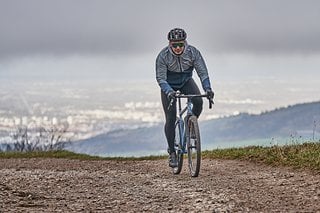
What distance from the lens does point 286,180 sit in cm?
1166

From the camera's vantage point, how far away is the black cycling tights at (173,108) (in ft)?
44.0

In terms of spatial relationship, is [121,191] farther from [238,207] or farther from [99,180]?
[238,207]

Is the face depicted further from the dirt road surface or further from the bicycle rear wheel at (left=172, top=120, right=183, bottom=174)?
the dirt road surface

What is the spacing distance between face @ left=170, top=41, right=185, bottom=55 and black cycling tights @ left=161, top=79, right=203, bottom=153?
0.84 meters

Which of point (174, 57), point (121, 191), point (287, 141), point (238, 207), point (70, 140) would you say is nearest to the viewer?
point (238, 207)

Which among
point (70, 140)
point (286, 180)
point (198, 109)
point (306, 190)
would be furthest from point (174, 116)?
point (70, 140)

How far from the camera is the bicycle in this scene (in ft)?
41.8

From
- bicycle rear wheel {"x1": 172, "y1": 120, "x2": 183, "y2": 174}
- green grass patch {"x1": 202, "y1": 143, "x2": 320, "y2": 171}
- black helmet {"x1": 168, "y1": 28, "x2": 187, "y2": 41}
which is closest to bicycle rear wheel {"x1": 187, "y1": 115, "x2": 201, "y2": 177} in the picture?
bicycle rear wheel {"x1": 172, "y1": 120, "x2": 183, "y2": 174}

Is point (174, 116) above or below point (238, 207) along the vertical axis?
above

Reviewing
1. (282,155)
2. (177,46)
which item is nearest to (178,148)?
(177,46)

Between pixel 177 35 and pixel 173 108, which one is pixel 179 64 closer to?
pixel 177 35

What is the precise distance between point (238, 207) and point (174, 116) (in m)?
4.84

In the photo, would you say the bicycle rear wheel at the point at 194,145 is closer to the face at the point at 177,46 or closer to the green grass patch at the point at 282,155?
the face at the point at 177,46

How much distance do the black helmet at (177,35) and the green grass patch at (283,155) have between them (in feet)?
11.5
